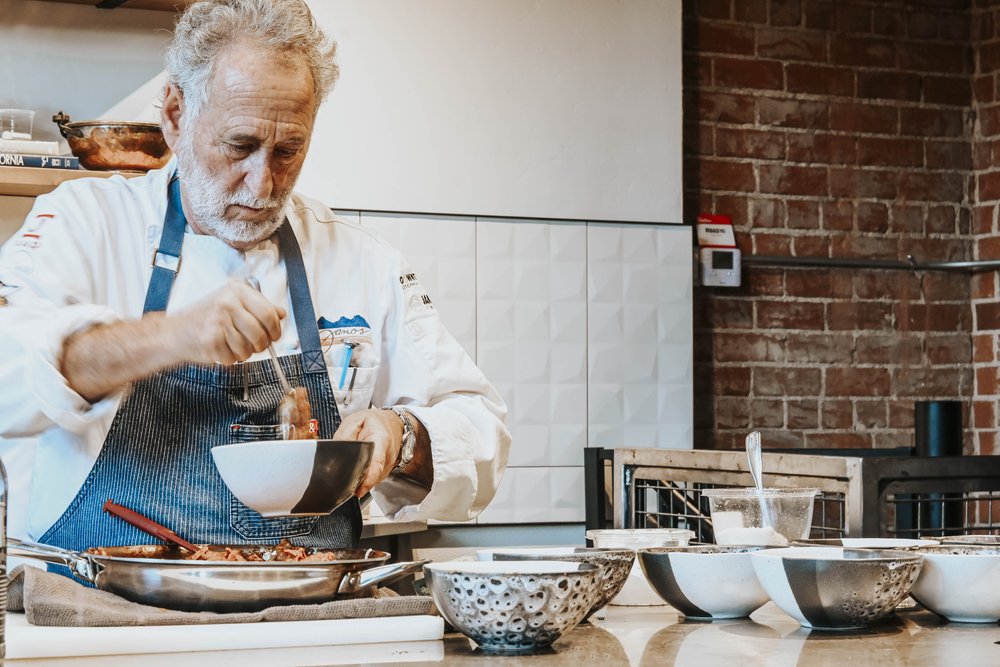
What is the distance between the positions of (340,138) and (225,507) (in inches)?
64.8

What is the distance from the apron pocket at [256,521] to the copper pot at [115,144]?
48.1 inches

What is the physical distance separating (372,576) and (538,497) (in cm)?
203

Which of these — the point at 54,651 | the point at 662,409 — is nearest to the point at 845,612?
the point at 54,651

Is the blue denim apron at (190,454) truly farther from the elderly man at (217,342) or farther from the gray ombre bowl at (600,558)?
the gray ombre bowl at (600,558)

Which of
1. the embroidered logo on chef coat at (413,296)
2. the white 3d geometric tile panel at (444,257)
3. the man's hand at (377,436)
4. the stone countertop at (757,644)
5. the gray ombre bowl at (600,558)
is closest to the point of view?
the stone countertop at (757,644)

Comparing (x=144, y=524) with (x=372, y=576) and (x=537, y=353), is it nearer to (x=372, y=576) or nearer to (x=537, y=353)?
(x=372, y=576)

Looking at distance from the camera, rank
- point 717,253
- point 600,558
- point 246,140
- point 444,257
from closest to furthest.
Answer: point 600,558
point 246,140
point 444,257
point 717,253

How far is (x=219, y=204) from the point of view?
1648 millimetres

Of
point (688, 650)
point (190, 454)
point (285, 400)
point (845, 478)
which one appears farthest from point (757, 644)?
point (845, 478)

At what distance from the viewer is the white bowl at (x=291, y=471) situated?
1217 mm

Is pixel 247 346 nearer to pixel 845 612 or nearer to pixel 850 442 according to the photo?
pixel 845 612

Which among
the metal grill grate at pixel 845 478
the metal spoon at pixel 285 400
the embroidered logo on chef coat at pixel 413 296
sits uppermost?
the embroidered logo on chef coat at pixel 413 296

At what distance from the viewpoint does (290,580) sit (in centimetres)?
111

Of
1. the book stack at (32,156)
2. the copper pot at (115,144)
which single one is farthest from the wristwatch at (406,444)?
the book stack at (32,156)
